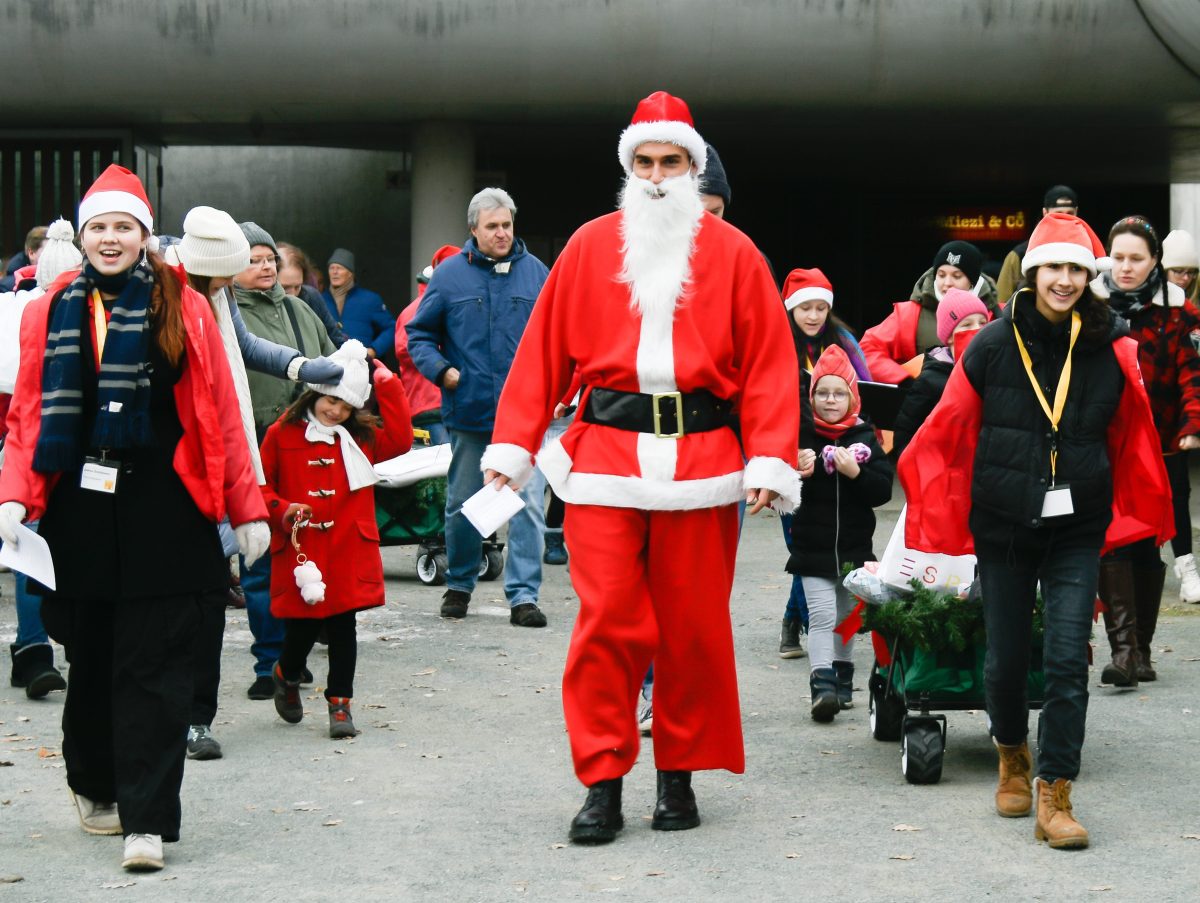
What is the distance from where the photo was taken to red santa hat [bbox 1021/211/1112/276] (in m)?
5.76

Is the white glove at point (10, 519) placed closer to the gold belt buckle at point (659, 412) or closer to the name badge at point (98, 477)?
the name badge at point (98, 477)

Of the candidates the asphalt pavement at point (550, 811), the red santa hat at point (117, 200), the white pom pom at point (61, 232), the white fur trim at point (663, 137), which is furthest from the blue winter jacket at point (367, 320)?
the red santa hat at point (117, 200)

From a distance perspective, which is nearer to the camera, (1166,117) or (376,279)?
(1166,117)

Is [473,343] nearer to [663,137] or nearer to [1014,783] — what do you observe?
[663,137]

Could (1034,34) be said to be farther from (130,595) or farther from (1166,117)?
(130,595)

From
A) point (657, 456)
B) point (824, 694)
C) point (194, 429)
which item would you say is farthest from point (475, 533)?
point (194, 429)

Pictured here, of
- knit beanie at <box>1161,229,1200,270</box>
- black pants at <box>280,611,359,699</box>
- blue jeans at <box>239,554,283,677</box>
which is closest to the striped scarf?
black pants at <box>280,611,359,699</box>

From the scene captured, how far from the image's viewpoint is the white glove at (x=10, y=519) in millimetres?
5254

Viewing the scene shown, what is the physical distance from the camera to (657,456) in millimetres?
5758

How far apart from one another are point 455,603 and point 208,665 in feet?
10.5

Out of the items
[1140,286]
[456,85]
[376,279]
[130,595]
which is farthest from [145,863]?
[376,279]

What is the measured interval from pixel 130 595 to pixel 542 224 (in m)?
17.1

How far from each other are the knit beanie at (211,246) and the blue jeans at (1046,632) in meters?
2.86

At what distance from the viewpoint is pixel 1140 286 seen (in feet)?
26.9
